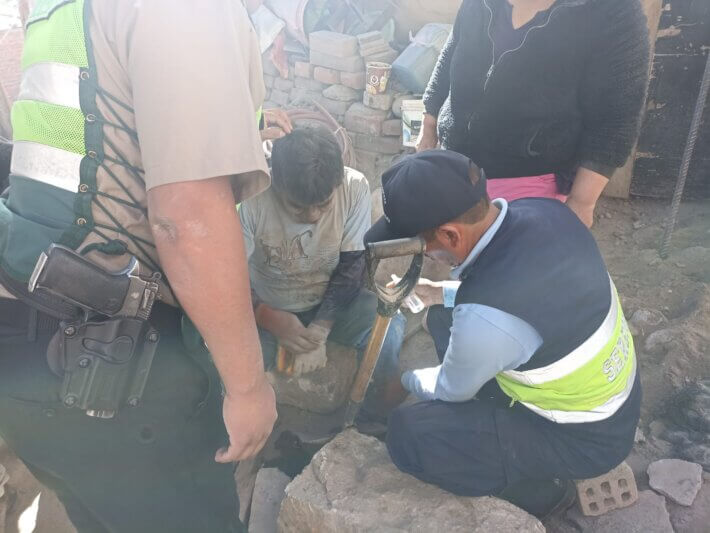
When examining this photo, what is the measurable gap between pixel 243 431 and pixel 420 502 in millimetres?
918

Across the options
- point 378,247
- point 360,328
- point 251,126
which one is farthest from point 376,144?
point 251,126

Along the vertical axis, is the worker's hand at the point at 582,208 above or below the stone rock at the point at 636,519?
above

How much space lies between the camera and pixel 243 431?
4.40ft

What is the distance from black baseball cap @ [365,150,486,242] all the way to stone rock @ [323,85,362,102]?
3638 millimetres

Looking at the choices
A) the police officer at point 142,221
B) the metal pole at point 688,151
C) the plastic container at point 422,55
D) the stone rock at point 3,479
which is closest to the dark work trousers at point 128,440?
the police officer at point 142,221

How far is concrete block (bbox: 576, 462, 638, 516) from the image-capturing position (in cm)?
215

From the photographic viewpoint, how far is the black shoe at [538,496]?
2.20m

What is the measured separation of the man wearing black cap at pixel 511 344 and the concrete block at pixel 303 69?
3.80 metres

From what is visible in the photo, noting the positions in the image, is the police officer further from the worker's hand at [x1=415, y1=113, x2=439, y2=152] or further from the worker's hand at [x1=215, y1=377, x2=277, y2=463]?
the worker's hand at [x1=415, y1=113, x2=439, y2=152]

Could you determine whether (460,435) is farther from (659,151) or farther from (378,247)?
(659,151)

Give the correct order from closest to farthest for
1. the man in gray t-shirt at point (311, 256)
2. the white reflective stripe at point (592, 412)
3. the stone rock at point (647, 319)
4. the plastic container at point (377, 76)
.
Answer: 1. the white reflective stripe at point (592, 412)
2. the man in gray t-shirt at point (311, 256)
3. the stone rock at point (647, 319)
4. the plastic container at point (377, 76)

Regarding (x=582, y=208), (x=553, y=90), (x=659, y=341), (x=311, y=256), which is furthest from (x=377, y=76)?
(x=659, y=341)

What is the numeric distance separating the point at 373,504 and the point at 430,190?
1.12m

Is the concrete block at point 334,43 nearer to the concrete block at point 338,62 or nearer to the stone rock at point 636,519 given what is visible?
the concrete block at point 338,62
